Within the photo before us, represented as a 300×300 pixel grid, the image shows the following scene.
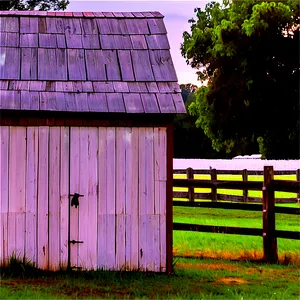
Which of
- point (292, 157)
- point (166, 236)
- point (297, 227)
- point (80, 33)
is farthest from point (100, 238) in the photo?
point (292, 157)

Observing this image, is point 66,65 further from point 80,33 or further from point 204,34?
point 204,34

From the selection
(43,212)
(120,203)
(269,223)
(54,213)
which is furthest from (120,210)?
(269,223)

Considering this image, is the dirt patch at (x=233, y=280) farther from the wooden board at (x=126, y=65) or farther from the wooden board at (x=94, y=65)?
the wooden board at (x=94, y=65)

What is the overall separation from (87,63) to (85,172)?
2016 mm

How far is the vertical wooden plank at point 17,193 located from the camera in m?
10.7

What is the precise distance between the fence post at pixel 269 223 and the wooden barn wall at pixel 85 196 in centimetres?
292

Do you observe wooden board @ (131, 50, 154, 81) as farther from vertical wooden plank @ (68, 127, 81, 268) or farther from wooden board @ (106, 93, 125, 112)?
vertical wooden plank @ (68, 127, 81, 268)

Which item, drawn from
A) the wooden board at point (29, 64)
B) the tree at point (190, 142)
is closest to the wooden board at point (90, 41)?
the wooden board at point (29, 64)

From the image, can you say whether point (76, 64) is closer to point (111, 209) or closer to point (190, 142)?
point (111, 209)

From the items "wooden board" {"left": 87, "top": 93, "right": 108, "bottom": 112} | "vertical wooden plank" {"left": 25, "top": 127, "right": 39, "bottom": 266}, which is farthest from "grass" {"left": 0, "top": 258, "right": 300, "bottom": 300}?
"wooden board" {"left": 87, "top": 93, "right": 108, "bottom": 112}

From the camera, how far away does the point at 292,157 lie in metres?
49.9

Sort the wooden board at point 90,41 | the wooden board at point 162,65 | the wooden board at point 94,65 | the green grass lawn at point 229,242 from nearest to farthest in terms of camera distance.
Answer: the wooden board at point 94,65 < the wooden board at point 162,65 < the wooden board at point 90,41 < the green grass lawn at point 229,242

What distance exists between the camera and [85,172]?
35.6ft

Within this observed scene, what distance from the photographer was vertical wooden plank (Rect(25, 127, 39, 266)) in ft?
35.1
